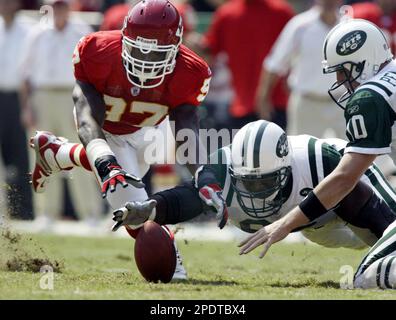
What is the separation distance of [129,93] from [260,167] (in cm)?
105

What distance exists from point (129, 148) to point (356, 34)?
1694 mm

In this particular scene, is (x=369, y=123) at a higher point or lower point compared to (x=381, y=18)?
lower

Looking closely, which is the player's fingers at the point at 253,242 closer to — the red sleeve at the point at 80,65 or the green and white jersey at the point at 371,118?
the green and white jersey at the point at 371,118

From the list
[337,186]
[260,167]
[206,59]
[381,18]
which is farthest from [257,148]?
[206,59]

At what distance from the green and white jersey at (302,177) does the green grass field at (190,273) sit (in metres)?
0.37

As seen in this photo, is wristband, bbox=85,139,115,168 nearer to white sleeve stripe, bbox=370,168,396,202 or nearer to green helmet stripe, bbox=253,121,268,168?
green helmet stripe, bbox=253,121,268,168

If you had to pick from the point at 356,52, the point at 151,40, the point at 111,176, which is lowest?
the point at 111,176

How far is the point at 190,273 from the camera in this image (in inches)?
268

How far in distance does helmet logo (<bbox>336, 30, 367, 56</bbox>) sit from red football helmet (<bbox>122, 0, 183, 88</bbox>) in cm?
97

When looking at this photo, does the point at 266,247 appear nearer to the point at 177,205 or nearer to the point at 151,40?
the point at 177,205

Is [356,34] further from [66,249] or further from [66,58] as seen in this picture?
[66,58]

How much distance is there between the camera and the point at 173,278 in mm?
6156

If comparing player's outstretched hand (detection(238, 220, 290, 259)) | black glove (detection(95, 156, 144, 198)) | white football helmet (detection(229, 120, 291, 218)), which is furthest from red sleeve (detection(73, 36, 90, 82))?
player's outstretched hand (detection(238, 220, 290, 259))
